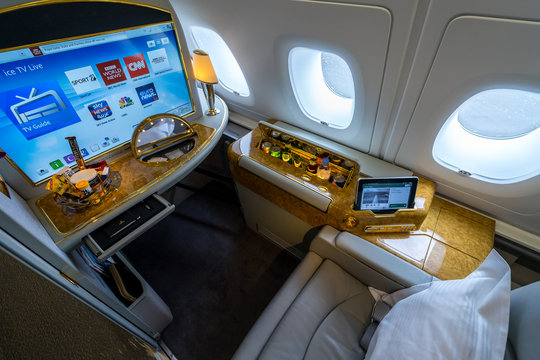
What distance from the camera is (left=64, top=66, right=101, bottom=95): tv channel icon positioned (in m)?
1.17

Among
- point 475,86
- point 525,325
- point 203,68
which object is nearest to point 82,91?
point 203,68

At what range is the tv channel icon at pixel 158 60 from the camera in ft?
4.67

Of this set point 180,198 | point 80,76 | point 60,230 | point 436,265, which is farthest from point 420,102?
point 180,198

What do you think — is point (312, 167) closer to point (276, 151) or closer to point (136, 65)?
point (276, 151)

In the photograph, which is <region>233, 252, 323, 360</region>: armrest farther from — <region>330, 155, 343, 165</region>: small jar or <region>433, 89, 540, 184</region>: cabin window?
<region>433, 89, 540, 184</region>: cabin window

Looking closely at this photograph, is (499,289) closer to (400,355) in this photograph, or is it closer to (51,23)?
(400,355)

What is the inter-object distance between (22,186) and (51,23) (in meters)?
0.85

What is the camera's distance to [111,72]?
4.23 ft

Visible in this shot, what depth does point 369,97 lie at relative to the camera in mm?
1450

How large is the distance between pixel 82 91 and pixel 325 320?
1.89 meters

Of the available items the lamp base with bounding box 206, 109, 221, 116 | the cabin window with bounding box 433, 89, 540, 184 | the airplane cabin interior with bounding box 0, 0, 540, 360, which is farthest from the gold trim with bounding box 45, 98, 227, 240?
the cabin window with bounding box 433, 89, 540, 184

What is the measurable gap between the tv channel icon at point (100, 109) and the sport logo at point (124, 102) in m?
0.07

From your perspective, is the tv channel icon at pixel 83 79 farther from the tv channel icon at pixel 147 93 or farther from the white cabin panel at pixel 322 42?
the white cabin panel at pixel 322 42

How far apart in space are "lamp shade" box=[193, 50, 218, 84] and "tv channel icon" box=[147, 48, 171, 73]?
193 millimetres
